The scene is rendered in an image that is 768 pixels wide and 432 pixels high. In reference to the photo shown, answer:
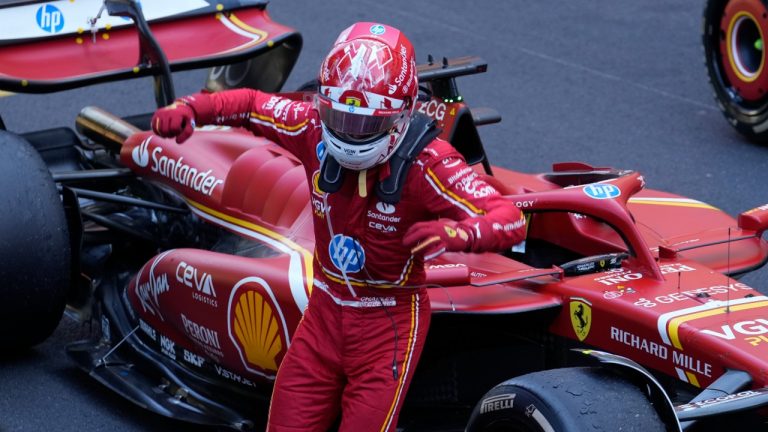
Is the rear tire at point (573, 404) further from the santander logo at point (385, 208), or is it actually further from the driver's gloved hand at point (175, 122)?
the driver's gloved hand at point (175, 122)

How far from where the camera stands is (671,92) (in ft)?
28.5

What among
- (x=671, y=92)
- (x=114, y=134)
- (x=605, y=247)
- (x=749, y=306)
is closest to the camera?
(x=749, y=306)

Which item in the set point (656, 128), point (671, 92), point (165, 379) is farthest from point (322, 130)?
point (671, 92)

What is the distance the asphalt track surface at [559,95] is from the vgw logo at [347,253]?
1.81 m

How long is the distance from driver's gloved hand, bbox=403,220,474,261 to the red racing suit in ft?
0.79

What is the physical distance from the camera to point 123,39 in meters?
5.95

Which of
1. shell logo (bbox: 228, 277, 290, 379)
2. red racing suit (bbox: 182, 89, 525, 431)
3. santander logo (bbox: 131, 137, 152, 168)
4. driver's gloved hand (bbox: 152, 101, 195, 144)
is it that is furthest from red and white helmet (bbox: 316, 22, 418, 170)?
santander logo (bbox: 131, 137, 152, 168)

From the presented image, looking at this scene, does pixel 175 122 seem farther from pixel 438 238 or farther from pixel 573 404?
pixel 573 404

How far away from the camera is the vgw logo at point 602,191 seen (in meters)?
4.23

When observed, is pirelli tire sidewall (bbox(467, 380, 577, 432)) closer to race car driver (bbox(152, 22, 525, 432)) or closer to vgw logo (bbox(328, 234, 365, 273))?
race car driver (bbox(152, 22, 525, 432))

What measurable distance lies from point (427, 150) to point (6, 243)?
76.8 inches

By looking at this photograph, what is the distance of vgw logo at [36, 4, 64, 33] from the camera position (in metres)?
5.74

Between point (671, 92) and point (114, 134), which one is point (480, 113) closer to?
point (114, 134)

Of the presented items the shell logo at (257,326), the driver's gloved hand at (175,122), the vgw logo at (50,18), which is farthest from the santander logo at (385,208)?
the vgw logo at (50,18)
